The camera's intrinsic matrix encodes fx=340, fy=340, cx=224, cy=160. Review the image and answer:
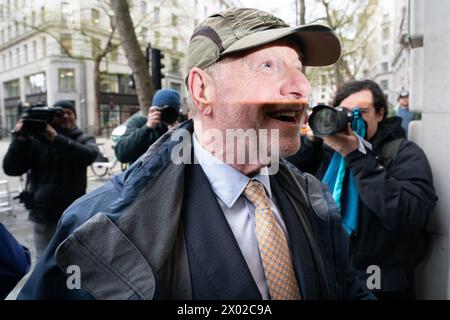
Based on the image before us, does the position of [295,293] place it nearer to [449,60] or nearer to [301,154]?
[301,154]

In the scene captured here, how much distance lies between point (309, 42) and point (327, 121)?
0.59m

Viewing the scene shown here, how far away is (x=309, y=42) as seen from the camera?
102cm

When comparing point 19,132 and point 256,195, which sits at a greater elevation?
point 19,132

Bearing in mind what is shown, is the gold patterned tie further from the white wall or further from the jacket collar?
the white wall

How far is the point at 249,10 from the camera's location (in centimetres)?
98

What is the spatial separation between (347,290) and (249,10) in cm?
96

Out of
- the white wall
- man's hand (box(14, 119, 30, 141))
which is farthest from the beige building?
the white wall

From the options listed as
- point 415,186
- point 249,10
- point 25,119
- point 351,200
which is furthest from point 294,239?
point 25,119

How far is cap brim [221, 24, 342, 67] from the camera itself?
0.87 meters

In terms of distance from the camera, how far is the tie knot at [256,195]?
103 cm

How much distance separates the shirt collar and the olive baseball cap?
0.27m

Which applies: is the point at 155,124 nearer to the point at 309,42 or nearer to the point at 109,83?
the point at 309,42

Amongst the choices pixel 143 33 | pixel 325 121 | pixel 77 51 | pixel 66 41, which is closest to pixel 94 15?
pixel 143 33

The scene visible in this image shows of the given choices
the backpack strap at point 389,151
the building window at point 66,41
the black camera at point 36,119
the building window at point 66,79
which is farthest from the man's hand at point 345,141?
the building window at point 66,79
